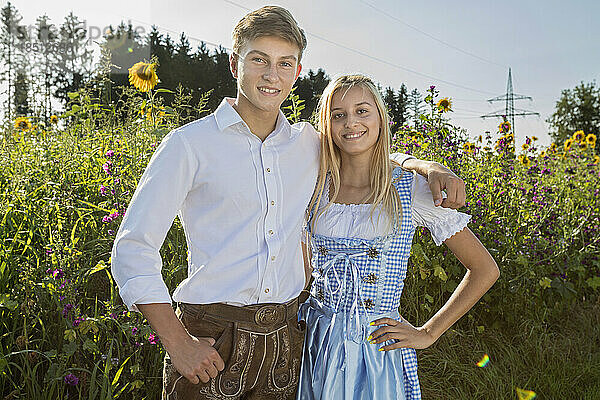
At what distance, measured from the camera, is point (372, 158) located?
204 centimetres

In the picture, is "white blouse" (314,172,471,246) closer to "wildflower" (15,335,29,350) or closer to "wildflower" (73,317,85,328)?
"wildflower" (73,317,85,328)

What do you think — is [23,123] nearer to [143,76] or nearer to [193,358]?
[143,76]

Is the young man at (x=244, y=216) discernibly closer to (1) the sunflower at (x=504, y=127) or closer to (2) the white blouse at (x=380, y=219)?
(2) the white blouse at (x=380, y=219)

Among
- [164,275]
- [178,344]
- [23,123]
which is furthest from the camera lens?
[23,123]

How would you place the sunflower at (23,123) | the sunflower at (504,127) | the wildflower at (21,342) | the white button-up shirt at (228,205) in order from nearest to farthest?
the white button-up shirt at (228,205) < the wildflower at (21,342) < the sunflower at (504,127) < the sunflower at (23,123)

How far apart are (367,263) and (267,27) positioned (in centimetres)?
81

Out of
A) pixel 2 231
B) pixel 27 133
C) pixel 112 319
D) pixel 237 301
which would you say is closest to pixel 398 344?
pixel 237 301

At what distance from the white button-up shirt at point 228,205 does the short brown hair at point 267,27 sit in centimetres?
21

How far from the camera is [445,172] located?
1.85 metres

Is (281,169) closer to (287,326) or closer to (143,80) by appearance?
(287,326)

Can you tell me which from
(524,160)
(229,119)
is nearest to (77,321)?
(229,119)

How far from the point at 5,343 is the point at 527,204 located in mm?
3238

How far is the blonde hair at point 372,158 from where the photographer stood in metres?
1.95

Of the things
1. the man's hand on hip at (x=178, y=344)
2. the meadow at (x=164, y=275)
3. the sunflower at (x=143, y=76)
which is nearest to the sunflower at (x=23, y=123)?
the meadow at (x=164, y=275)
